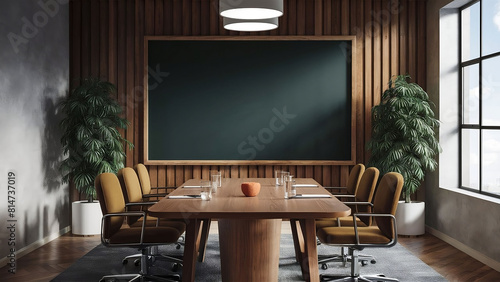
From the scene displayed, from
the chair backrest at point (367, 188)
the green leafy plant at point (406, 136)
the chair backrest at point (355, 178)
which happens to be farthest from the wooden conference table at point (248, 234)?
the green leafy plant at point (406, 136)

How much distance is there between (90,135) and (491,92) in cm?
530

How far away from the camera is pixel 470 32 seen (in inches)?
276

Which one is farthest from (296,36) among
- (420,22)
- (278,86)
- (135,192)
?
(135,192)

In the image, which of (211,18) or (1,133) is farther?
(211,18)

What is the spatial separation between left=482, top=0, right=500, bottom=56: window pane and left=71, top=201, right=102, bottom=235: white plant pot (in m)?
5.66

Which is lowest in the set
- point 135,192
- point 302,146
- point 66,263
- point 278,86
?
point 66,263

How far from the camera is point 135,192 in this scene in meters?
5.74

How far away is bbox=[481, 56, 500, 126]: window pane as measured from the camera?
242 inches

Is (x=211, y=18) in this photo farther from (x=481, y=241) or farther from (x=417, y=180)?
(x=481, y=241)

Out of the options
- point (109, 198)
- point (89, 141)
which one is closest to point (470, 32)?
point (109, 198)

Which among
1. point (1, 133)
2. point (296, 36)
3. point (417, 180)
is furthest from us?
point (296, 36)

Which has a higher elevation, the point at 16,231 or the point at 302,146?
→ the point at 302,146

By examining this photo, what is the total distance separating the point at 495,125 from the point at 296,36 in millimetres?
3188

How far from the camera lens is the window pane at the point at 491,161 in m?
6.15
